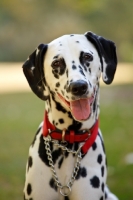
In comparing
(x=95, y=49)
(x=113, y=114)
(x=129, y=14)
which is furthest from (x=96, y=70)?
(x=129, y=14)

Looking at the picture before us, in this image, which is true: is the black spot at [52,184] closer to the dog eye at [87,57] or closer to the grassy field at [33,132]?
the dog eye at [87,57]

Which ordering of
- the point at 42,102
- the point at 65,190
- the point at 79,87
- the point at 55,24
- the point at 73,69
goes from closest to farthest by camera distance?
the point at 79,87, the point at 73,69, the point at 65,190, the point at 42,102, the point at 55,24

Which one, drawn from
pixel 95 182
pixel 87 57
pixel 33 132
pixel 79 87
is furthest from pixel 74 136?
pixel 33 132

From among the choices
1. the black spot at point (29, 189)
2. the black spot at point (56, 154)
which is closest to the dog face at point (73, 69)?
the black spot at point (56, 154)

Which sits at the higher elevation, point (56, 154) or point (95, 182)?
point (56, 154)

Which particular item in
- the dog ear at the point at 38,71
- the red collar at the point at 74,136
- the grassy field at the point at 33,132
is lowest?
the grassy field at the point at 33,132

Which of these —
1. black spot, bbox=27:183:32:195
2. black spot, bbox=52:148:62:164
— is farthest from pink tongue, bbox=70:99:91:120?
black spot, bbox=27:183:32:195

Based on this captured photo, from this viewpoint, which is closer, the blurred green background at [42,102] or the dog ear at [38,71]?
the dog ear at [38,71]

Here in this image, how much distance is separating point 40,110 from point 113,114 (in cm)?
185

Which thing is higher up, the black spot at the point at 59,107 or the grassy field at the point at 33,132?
the black spot at the point at 59,107

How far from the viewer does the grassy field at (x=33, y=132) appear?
19.9ft

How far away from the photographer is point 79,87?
3432 millimetres

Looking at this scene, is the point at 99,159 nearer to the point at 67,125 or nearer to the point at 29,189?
the point at 67,125

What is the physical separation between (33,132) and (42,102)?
375cm
